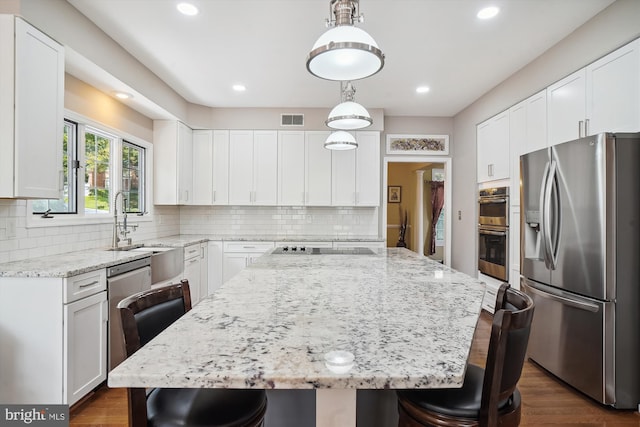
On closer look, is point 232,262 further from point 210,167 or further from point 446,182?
point 446,182

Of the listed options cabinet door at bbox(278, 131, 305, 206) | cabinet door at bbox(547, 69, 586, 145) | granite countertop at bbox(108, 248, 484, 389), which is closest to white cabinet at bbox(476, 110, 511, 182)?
cabinet door at bbox(547, 69, 586, 145)

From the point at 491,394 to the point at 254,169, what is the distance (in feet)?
14.6

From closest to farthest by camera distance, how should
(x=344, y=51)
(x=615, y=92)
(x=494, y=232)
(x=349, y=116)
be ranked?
1. (x=344, y=51)
2. (x=349, y=116)
3. (x=615, y=92)
4. (x=494, y=232)

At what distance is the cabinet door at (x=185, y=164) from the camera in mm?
4624

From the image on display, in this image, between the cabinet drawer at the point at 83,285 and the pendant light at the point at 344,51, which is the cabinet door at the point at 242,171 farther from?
the pendant light at the point at 344,51

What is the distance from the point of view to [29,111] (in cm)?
213

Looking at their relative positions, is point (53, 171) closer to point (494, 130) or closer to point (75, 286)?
point (75, 286)

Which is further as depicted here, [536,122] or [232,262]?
[232,262]

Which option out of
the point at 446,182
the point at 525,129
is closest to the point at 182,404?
the point at 525,129

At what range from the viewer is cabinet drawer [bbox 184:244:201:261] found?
4059mm

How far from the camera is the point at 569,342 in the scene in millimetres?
2475

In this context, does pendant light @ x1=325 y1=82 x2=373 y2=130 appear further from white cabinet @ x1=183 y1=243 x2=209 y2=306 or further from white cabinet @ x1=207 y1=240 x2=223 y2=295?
white cabinet @ x1=207 y1=240 x2=223 y2=295

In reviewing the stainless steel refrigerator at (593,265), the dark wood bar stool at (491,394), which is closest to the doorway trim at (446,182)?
the stainless steel refrigerator at (593,265)

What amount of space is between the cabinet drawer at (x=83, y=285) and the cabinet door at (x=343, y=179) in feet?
10.4
